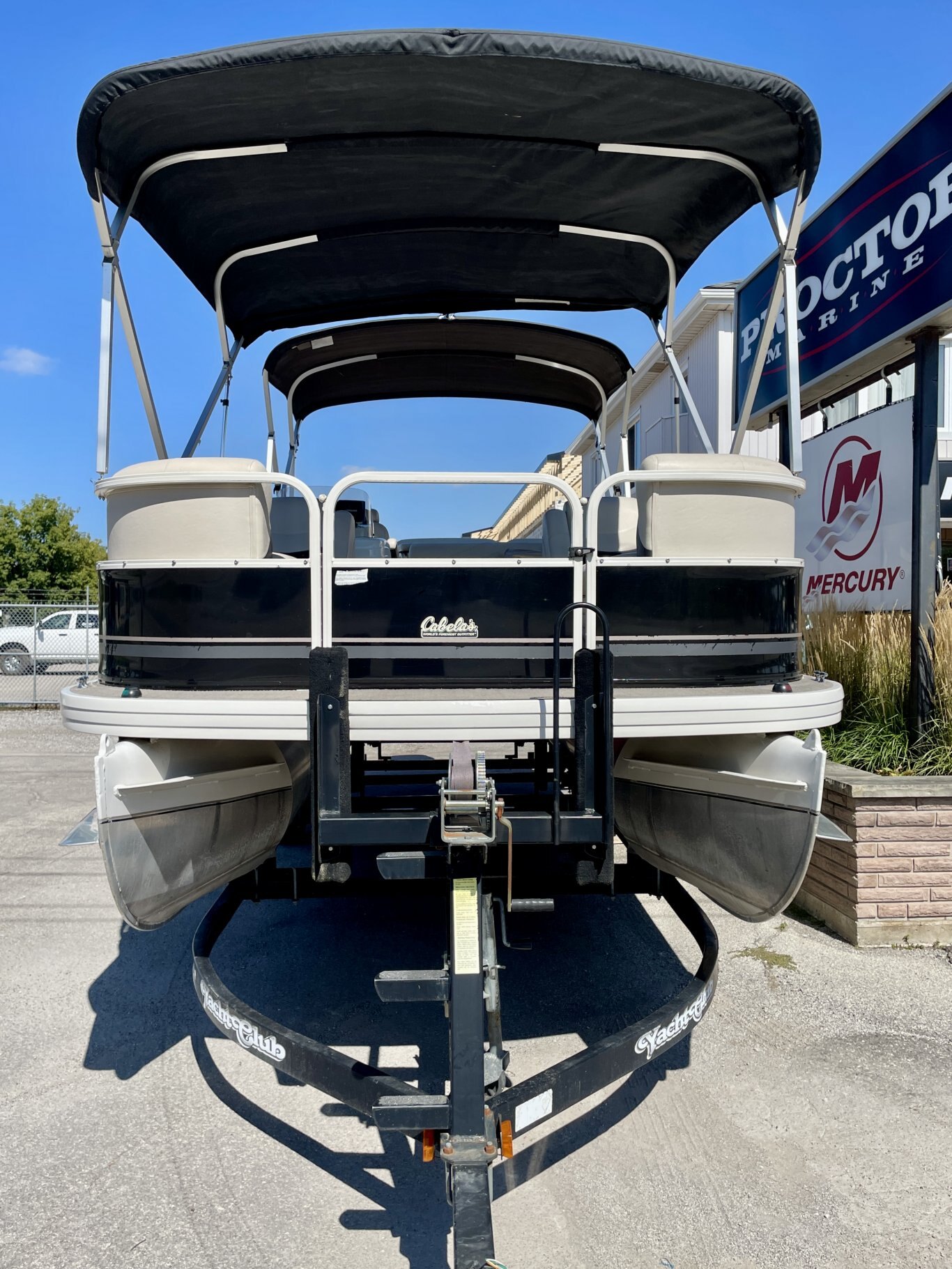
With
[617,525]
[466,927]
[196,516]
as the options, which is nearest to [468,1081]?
[466,927]

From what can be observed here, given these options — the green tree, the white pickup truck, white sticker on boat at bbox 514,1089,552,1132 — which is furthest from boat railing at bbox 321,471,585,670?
the green tree

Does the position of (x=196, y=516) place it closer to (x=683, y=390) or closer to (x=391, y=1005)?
(x=391, y=1005)

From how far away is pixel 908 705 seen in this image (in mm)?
5152

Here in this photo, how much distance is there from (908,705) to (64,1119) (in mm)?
4632

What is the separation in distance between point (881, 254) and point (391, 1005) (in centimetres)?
549

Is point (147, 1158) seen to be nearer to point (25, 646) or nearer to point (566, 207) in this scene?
point (566, 207)

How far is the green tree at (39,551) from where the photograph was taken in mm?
32062

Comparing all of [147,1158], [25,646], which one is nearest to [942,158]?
[147,1158]

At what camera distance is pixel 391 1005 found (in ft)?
12.5

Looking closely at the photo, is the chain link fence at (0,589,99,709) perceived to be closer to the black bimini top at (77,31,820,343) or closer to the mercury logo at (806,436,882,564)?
the black bimini top at (77,31,820,343)

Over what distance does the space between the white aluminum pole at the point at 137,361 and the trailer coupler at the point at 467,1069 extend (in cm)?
242

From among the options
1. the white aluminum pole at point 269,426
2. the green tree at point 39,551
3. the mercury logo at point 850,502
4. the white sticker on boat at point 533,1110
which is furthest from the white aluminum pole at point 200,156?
the green tree at point 39,551

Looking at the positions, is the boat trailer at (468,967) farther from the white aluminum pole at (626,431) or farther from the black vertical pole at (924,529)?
the black vertical pole at (924,529)

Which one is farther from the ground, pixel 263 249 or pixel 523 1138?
pixel 263 249
